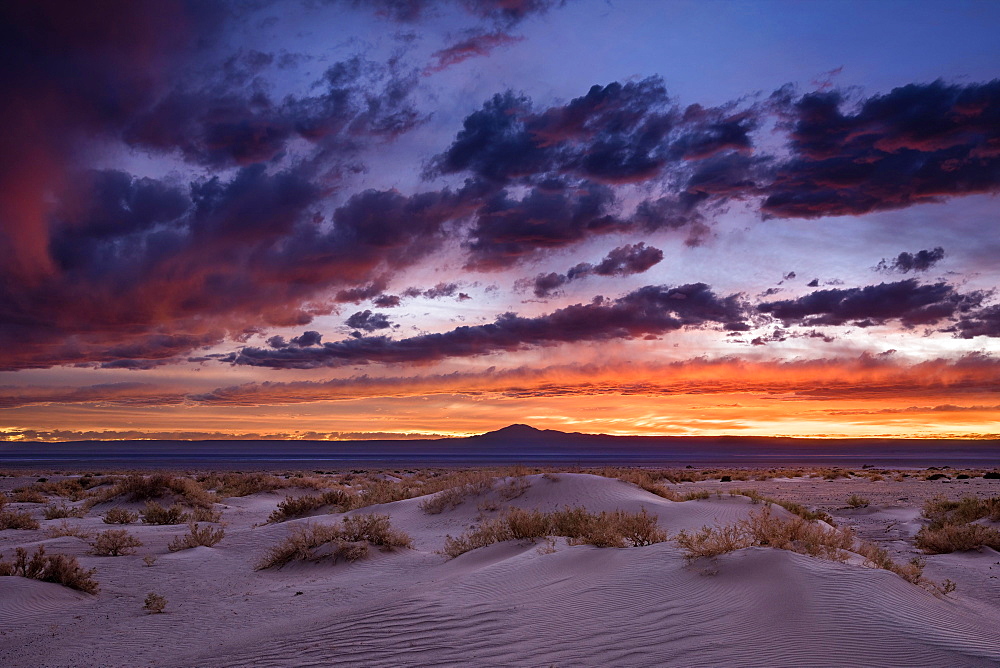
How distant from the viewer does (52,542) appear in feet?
48.5

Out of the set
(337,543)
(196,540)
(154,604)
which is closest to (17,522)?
(196,540)

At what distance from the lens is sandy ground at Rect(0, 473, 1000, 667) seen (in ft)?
20.4

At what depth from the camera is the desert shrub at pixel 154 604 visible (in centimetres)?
985

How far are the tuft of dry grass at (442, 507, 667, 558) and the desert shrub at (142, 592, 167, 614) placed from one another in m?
5.07

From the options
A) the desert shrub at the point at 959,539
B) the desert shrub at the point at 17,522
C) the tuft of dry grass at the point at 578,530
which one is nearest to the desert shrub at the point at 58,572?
the tuft of dry grass at the point at 578,530

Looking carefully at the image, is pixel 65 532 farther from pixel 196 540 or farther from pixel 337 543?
pixel 337 543

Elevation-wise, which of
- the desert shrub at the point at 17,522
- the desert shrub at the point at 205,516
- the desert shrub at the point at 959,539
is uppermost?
the desert shrub at the point at 959,539

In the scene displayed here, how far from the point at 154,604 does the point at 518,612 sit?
5.94m

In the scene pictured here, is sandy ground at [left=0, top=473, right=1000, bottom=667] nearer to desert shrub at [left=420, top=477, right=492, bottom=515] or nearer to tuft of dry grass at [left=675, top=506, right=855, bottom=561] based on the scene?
tuft of dry grass at [left=675, top=506, right=855, bottom=561]

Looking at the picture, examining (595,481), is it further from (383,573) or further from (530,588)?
(530,588)

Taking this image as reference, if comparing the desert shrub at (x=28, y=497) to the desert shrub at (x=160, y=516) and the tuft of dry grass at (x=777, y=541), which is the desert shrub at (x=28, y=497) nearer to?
the desert shrub at (x=160, y=516)

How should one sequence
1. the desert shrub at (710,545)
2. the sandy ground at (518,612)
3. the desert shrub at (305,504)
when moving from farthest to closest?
the desert shrub at (305,504), the desert shrub at (710,545), the sandy ground at (518,612)

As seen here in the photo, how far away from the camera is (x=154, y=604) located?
993 centimetres

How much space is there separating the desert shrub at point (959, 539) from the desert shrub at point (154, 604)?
50.8 ft
